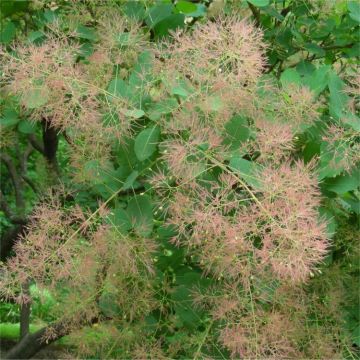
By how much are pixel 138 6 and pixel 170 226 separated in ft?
2.37

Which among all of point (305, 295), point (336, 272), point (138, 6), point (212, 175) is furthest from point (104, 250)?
point (138, 6)

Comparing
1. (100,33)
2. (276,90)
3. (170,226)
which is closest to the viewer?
(170,226)

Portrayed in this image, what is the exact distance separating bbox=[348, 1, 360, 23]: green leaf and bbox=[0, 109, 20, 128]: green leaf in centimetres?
102

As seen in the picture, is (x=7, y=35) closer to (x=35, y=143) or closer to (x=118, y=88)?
(x=118, y=88)

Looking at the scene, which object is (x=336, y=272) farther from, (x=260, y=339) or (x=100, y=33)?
(x=100, y=33)

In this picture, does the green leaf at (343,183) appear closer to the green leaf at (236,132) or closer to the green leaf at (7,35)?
the green leaf at (236,132)

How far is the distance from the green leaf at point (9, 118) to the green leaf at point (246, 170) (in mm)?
865

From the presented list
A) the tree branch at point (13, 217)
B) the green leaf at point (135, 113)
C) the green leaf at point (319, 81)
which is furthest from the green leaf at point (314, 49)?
the tree branch at point (13, 217)

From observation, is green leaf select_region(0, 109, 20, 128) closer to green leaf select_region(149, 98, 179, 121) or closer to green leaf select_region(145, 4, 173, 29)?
green leaf select_region(145, 4, 173, 29)

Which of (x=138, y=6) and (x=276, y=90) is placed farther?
(x=138, y=6)

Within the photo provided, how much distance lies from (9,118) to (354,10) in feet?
3.46

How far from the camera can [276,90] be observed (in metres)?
1.63

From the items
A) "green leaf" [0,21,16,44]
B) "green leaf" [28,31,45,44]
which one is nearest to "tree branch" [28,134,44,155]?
"green leaf" [0,21,16,44]

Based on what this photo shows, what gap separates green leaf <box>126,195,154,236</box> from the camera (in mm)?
1465
